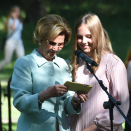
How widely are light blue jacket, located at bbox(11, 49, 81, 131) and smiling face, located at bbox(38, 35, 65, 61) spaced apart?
5 cm

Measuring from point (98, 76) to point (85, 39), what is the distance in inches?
14.7

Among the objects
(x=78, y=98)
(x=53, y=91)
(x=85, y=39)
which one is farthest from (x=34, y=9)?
(x=53, y=91)

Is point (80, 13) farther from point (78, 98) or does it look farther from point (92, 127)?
point (78, 98)

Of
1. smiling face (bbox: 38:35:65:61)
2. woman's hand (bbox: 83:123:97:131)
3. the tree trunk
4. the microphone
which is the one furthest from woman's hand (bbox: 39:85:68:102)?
the tree trunk

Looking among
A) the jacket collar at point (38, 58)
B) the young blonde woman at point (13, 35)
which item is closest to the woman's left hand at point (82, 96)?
the jacket collar at point (38, 58)

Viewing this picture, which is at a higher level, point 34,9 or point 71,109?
point 34,9

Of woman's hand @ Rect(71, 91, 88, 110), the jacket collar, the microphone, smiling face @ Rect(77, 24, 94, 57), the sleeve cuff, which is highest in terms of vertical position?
smiling face @ Rect(77, 24, 94, 57)

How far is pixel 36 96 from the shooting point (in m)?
2.96

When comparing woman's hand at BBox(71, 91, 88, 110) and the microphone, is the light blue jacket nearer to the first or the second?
woman's hand at BBox(71, 91, 88, 110)

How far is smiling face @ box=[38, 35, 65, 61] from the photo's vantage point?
3141mm

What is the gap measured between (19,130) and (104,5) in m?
19.0

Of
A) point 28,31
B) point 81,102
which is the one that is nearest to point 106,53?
point 81,102

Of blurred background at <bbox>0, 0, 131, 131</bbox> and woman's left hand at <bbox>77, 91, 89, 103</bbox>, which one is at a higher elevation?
blurred background at <bbox>0, 0, 131, 131</bbox>

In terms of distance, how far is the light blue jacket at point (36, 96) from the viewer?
3012mm
